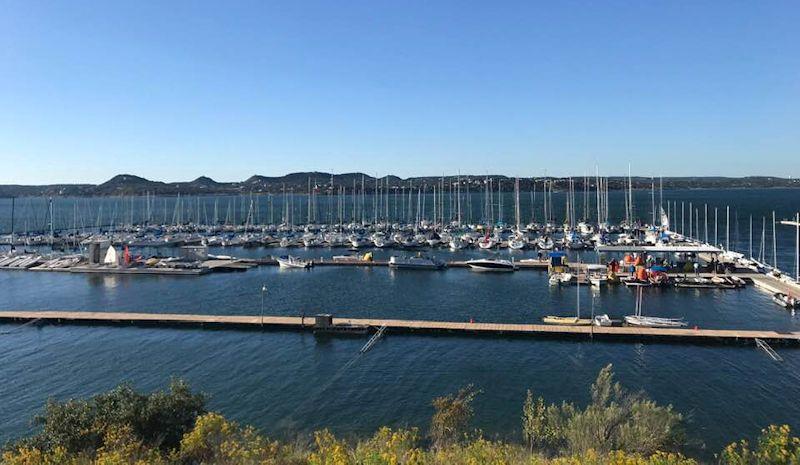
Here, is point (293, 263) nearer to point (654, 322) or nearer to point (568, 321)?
point (568, 321)

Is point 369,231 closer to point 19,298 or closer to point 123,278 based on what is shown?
point 123,278

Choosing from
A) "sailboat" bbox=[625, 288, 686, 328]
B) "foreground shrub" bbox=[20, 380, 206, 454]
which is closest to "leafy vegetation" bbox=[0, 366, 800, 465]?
"foreground shrub" bbox=[20, 380, 206, 454]

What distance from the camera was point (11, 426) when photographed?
74.4 feet

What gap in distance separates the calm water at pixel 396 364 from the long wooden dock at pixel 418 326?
907 mm

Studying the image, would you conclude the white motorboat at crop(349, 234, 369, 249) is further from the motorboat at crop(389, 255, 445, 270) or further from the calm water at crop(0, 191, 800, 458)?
the calm water at crop(0, 191, 800, 458)

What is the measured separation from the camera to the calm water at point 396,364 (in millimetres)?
23516

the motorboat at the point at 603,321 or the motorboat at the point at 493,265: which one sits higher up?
the motorboat at the point at 493,265

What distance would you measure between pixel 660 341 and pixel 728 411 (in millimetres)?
9582

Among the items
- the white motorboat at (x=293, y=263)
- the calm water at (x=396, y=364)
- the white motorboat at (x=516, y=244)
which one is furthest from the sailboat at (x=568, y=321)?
the white motorboat at (x=516, y=244)

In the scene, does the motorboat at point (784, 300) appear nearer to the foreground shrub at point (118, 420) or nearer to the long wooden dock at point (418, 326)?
the long wooden dock at point (418, 326)

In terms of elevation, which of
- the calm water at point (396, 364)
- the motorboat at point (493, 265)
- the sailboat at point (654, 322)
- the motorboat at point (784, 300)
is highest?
the motorboat at point (493, 265)

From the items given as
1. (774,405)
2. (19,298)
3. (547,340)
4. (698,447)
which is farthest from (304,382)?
(19,298)

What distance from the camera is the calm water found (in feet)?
77.2

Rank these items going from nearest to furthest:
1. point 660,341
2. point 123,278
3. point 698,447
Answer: point 698,447 → point 660,341 → point 123,278
